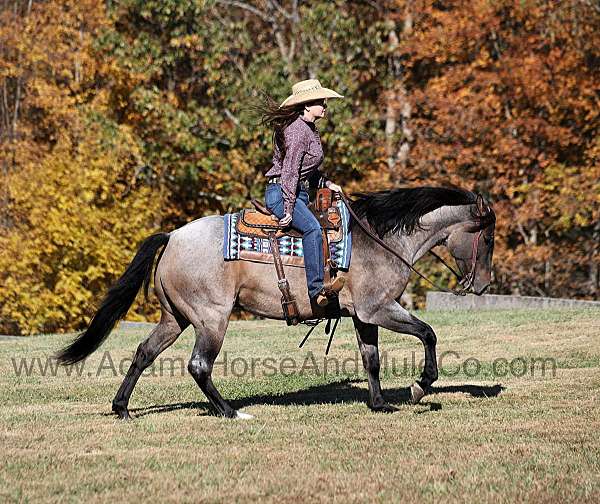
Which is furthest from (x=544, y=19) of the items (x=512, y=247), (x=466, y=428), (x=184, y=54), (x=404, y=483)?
(x=404, y=483)

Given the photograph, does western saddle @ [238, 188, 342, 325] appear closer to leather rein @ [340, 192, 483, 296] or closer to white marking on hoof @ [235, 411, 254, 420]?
leather rein @ [340, 192, 483, 296]

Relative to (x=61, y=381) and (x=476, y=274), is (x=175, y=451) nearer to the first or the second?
(x=476, y=274)

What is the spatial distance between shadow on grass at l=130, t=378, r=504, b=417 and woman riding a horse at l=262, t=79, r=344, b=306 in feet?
5.07

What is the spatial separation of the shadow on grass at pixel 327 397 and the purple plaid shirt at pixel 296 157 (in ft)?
7.33

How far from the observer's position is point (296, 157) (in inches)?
359

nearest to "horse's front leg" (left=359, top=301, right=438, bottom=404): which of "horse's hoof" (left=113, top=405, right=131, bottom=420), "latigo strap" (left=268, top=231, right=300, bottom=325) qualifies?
"latigo strap" (left=268, top=231, right=300, bottom=325)

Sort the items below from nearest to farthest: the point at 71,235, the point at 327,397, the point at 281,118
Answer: the point at 281,118
the point at 327,397
the point at 71,235

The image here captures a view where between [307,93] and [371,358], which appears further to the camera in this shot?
[371,358]

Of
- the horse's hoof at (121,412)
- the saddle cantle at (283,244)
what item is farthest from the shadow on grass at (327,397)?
the saddle cantle at (283,244)

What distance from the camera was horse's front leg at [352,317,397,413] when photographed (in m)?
9.66

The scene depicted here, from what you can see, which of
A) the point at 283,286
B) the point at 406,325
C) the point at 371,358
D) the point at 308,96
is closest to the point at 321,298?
the point at 283,286

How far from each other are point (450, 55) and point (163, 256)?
767 inches

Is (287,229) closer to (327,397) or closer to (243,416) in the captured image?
(243,416)

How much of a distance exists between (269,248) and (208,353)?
107 centimetres
